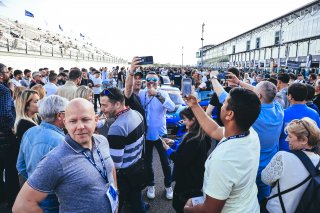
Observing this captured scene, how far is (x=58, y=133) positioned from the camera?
2316mm

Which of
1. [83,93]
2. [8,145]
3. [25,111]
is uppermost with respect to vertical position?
[83,93]

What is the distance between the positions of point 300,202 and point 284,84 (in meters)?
4.52

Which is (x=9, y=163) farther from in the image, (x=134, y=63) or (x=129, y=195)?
(x=134, y=63)

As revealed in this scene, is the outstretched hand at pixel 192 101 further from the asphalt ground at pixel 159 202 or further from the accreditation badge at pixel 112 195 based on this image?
the asphalt ground at pixel 159 202

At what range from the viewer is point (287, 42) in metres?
34.1

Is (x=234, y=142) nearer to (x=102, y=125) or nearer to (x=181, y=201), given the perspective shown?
(x=181, y=201)

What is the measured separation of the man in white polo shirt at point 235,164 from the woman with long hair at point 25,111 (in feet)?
8.37

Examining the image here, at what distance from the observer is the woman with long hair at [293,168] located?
206 cm

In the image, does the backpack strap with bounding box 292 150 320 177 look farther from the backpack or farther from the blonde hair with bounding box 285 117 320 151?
the blonde hair with bounding box 285 117 320 151

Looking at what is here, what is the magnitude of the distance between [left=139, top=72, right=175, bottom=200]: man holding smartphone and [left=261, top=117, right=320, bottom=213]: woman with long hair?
7.52 ft

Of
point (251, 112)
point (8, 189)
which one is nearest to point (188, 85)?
point (251, 112)

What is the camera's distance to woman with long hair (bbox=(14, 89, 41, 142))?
10.5 feet

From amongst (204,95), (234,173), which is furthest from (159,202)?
(204,95)

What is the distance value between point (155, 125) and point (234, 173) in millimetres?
2918
